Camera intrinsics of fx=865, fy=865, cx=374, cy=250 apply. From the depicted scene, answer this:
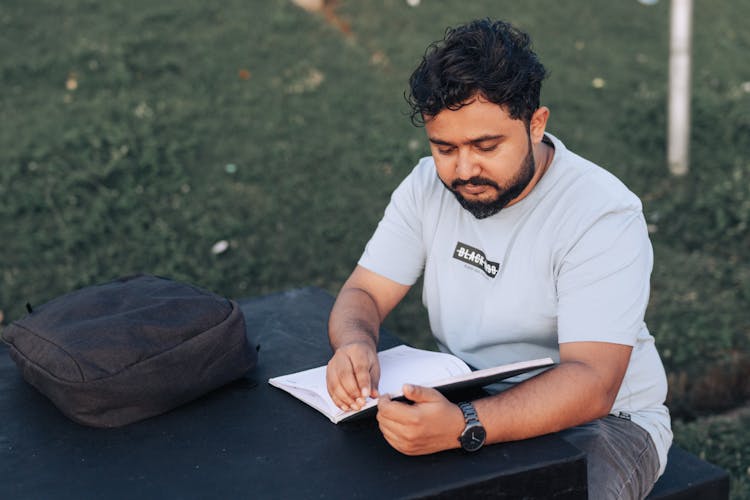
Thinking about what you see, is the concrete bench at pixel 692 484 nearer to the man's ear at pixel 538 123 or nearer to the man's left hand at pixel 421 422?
the man's left hand at pixel 421 422

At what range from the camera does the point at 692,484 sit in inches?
86.4

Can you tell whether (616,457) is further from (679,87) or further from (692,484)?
(679,87)

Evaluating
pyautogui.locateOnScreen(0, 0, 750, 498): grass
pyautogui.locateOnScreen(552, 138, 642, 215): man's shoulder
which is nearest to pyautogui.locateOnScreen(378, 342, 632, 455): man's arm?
pyautogui.locateOnScreen(552, 138, 642, 215): man's shoulder

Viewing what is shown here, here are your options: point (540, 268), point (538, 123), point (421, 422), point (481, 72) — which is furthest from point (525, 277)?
point (421, 422)

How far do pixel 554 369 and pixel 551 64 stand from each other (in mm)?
5698

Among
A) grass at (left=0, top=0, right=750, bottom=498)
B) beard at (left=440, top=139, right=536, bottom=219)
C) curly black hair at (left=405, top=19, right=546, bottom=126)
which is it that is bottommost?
grass at (left=0, top=0, right=750, bottom=498)

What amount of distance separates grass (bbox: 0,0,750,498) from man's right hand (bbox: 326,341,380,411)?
5.74 ft

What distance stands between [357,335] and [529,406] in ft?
1.90

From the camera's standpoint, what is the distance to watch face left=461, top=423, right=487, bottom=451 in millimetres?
1759

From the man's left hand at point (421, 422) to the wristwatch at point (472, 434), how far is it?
0.01m

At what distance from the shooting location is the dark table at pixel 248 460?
5.51 ft

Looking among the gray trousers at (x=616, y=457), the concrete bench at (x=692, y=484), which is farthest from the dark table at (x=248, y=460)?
the concrete bench at (x=692, y=484)

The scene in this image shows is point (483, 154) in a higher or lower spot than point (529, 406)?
higher

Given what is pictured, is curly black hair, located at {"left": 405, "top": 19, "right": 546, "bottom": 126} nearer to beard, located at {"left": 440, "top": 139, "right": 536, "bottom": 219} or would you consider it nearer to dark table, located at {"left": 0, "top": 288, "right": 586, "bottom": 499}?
beard, located at {"left": 440, "top": 139, "right": 536, "bottom": 219}
